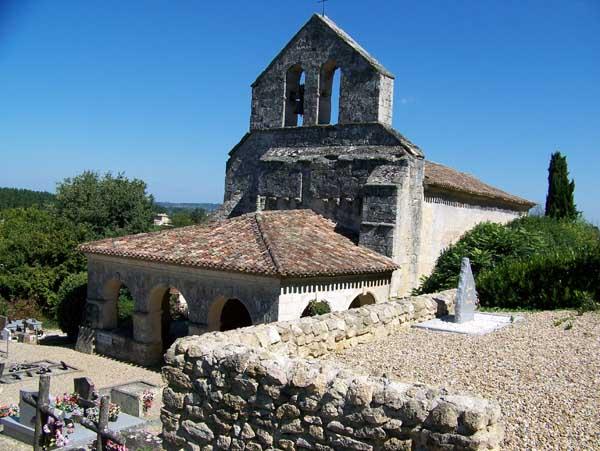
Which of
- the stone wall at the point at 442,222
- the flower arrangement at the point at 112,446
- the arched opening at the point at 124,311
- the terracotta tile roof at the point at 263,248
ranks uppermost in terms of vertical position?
the stone wall at the point at 442,222

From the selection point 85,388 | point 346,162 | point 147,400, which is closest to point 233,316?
point 346,162

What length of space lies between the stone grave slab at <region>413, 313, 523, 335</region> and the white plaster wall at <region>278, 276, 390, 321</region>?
3.49 m

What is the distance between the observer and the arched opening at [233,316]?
63.1 ft

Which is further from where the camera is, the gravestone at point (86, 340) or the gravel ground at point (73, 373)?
the gravestone at point (86, 340)

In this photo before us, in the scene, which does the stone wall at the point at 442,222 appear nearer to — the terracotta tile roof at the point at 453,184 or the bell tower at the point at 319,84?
the terracotta tile roof at the point at 453,184

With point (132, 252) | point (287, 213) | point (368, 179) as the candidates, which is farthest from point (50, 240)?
point (368, 179)

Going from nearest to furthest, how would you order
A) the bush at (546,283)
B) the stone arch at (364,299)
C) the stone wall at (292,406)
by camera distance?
the stone wall at (292,406) < the bush at (546,283) < the stone arch at (364,299)

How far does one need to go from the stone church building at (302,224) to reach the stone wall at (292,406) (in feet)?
23.2

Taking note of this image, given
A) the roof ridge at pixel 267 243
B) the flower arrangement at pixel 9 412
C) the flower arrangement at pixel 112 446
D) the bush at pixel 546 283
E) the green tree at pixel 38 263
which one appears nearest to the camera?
the flower arrangement at pixel 112 446

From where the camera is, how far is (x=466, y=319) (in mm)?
12219

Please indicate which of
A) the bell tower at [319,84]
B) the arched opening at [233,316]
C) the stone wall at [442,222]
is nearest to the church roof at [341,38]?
the bell tower at [319,84]

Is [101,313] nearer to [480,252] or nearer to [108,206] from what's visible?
[480,252]

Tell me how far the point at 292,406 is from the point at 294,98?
1641 centimetres

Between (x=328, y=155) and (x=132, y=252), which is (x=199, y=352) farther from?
(x=328, y=155)
